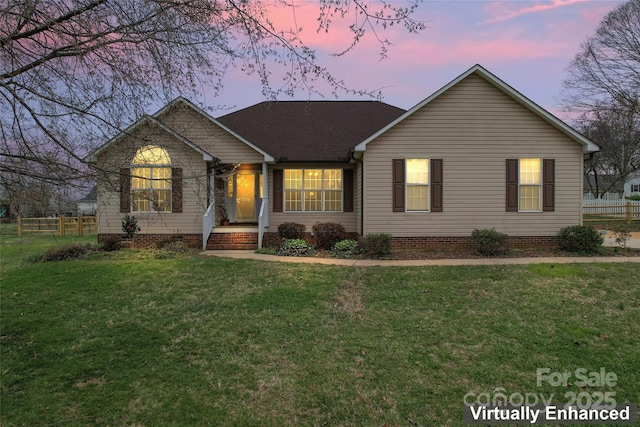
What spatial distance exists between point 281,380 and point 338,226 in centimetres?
861

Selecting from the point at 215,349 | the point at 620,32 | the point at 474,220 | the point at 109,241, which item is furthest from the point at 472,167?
the point at 620,32

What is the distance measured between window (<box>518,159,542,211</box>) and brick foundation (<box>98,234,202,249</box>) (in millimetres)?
11285

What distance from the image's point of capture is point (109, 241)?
1191 centimetres

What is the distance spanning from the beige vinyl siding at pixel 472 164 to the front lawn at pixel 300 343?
345cm

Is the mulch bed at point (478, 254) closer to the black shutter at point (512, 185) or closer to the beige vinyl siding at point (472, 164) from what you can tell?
the beige vinyl siding at point (472, 164)

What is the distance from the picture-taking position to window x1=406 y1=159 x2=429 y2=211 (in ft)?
38.6

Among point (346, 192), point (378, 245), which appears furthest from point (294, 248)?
point (346, 192)

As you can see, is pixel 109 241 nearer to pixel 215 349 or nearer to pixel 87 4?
pixel 215 349

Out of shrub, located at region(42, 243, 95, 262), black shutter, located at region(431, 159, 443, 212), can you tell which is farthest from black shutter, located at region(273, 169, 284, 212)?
shrub, located at region(42, 243, 95, 262)

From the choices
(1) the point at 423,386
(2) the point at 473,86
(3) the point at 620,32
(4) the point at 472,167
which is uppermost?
(3) the point at 620,32

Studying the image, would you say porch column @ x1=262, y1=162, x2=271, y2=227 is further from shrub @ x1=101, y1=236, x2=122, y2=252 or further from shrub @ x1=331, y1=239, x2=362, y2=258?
shrub @ x1=101, y1=236, x2=122, y2=252

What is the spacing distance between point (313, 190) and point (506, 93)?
7426 mm

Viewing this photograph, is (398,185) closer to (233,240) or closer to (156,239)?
(233,240)

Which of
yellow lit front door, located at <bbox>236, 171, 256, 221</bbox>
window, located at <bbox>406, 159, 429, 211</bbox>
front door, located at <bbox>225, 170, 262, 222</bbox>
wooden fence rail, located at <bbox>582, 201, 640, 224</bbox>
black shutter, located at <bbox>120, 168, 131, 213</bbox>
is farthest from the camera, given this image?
wooden fence rail, located at <bbox>582, 201, 640, 224</bbox>
